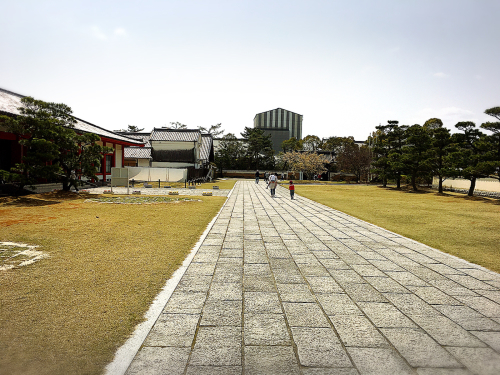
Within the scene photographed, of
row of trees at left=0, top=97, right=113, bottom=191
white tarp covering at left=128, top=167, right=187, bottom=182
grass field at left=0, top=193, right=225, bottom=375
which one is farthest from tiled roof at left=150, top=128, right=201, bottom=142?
grass field at left=0, top=193, right=225, bottom=375

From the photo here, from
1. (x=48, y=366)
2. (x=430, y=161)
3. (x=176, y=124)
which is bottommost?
(x=48, y=366)

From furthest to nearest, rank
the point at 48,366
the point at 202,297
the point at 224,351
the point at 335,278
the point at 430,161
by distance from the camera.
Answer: the point at 430,161 → the point at 335,278 → the point at 202,297 → the point at 224,351 → the point at 48,366

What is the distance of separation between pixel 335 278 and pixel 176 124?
6416 cm

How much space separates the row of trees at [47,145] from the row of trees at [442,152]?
23.5m

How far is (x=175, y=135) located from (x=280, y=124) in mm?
42630

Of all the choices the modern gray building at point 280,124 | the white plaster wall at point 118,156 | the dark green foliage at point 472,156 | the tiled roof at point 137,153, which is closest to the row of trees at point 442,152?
the dark green foliage at point 472,156

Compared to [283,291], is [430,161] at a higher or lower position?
higher

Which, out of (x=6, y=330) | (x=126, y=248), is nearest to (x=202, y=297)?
(x=6, y=330)

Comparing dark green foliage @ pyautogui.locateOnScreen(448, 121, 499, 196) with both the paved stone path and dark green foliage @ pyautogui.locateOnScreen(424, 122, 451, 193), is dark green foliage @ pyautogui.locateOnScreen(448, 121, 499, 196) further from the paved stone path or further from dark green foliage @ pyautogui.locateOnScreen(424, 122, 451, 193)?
the paved stone path

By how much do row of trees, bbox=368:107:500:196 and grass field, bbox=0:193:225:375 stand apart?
67.0ft

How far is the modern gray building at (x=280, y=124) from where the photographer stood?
75.4 m

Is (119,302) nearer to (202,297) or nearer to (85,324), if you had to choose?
(85,324)

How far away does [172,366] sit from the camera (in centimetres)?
267

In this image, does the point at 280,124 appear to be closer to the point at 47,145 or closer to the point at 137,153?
the point at 137,153
